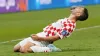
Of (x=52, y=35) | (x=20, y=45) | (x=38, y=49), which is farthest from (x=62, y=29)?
(x=20, y=45)

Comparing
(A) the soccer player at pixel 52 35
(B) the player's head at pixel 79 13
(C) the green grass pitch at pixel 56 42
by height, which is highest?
(B) the player's head at pixel 79 13

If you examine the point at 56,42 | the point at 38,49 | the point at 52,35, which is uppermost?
the point at 52,35

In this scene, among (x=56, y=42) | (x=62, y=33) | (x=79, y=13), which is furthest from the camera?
(x=56, y=42)

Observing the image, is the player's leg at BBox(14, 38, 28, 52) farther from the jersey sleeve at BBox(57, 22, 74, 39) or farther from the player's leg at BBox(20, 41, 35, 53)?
the jersey sleeve at BBox(57, 22, 74, 39)

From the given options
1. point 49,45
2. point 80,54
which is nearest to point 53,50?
point 49,45

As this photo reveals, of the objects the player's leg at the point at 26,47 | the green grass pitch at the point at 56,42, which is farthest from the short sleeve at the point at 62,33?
the player's leg at the point at 26,47

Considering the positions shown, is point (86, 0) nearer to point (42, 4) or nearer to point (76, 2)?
point (76, 2)

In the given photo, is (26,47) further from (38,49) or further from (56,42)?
(56,42)

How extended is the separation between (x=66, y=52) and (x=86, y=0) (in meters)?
22.1

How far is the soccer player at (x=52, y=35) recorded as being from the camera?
8.53 meters

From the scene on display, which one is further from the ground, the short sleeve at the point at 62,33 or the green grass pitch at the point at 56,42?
the short sleeve at the point at 62,33

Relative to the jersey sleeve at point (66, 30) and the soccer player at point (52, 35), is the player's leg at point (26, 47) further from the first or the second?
the jersey sleeve at point (66, 30)

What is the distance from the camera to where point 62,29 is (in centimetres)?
856

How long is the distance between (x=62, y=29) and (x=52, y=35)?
213 millimetres
